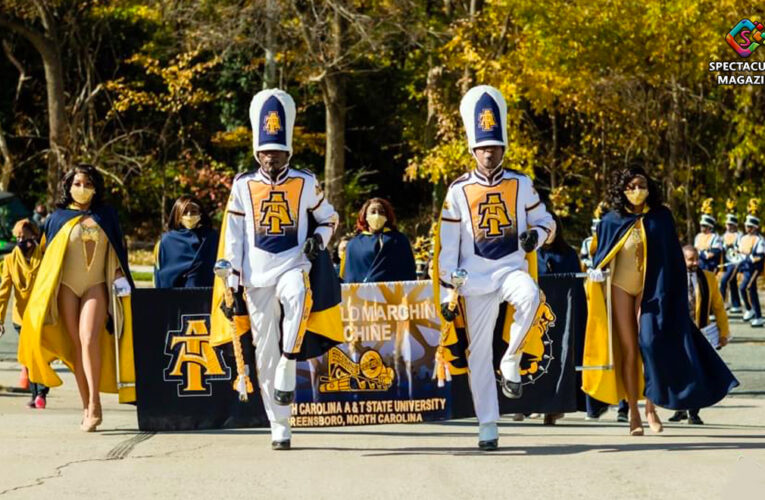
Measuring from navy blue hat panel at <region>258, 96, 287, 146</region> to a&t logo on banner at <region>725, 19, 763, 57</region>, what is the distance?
19138mm

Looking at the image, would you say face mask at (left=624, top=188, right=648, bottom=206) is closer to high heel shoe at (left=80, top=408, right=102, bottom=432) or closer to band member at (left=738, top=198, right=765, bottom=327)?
high heel shoe at (left=80, top=408, right=102, bottom=432)

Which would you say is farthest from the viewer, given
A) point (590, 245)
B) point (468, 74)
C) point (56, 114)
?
point (56, 114)

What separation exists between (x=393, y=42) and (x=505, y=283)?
24.8m

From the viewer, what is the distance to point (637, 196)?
10.4 m

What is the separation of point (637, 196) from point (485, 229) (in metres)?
1.39

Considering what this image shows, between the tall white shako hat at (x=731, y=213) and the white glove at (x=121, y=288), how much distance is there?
53.4 ft

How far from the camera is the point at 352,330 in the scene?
11.0 meters

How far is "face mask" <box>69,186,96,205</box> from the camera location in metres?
10.7

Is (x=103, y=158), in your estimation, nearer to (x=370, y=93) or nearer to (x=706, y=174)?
(x=370, y=93)

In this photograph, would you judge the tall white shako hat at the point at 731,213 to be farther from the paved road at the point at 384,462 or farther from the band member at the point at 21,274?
the band member at the point at 21,274

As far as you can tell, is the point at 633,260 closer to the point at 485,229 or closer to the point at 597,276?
the point at 597,276

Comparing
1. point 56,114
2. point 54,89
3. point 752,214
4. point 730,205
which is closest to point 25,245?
point 730,205

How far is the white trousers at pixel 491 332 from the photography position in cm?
945

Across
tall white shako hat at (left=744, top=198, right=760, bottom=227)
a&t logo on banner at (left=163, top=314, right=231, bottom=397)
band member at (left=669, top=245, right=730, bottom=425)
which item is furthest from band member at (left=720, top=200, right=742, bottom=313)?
a&t logo on banner at (left=163, top=314, right=231, bottom=397)
